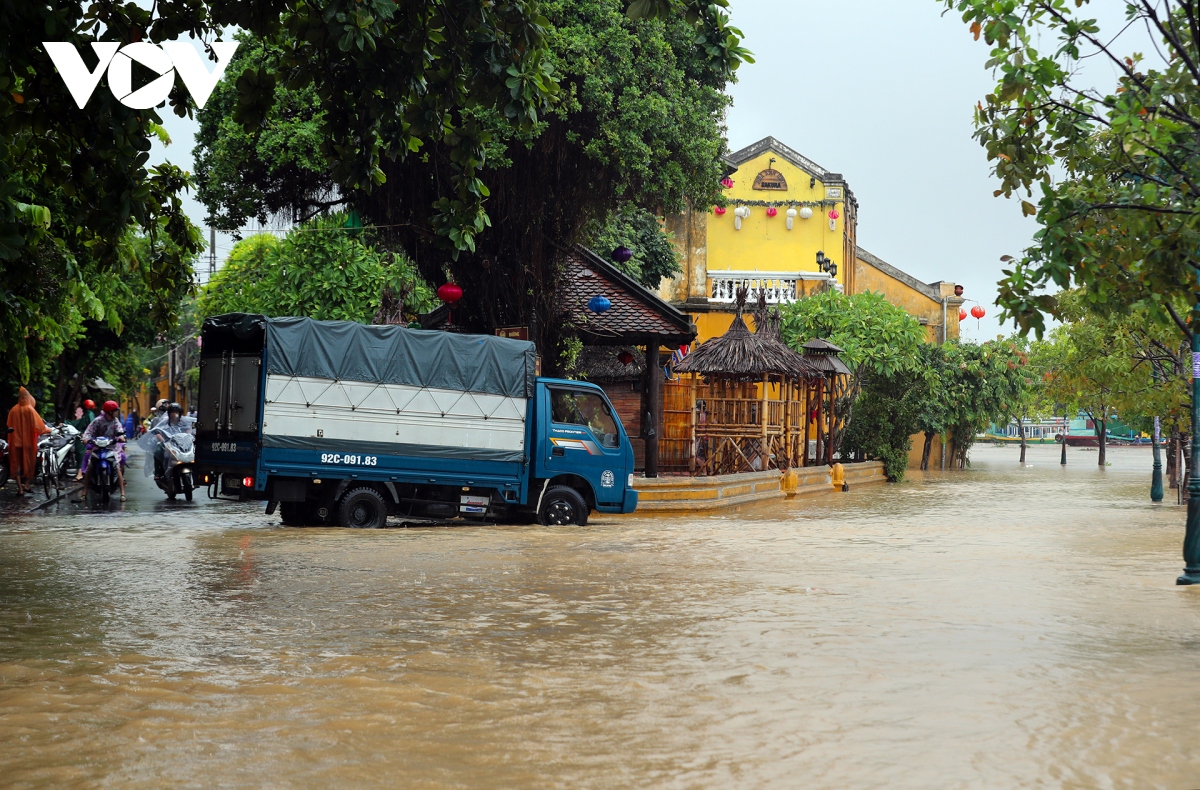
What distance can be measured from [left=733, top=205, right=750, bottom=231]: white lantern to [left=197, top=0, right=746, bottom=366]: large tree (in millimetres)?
22538

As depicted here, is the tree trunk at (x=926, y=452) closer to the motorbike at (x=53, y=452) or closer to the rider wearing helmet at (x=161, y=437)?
the rider wearing helmet at (x=161, y=437)

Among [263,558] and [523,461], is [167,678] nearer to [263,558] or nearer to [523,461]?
[263,558]

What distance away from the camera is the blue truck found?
17062 mm

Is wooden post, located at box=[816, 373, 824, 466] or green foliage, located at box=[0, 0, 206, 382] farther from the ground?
green foliage, located at box=[0, 0, 206, 382]

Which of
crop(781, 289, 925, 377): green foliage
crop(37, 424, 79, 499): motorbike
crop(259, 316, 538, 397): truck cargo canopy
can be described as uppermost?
crop(781, 289, 925, 377): green foliage

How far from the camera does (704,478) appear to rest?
2398 cm

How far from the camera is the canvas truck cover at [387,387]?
17.1m

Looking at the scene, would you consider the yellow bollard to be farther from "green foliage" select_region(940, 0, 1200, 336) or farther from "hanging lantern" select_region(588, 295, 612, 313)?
"green foliage" select_region(940, 0, 1200, 336)

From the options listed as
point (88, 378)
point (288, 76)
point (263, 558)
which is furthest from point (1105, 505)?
point (88, 378)

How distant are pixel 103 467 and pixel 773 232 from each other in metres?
29.0

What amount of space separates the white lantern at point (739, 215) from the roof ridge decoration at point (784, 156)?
5.34ft

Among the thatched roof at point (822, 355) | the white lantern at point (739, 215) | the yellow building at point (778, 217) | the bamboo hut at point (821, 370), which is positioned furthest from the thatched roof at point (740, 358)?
the white lantern at point (739, 215)

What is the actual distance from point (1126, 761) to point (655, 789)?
2.30 metres

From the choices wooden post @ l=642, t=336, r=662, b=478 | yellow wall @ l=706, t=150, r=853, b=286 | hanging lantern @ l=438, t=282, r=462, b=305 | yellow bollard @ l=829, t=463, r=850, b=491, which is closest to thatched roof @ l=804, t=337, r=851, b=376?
yellow bollard @ l=829, t=463, r=850, b=491
